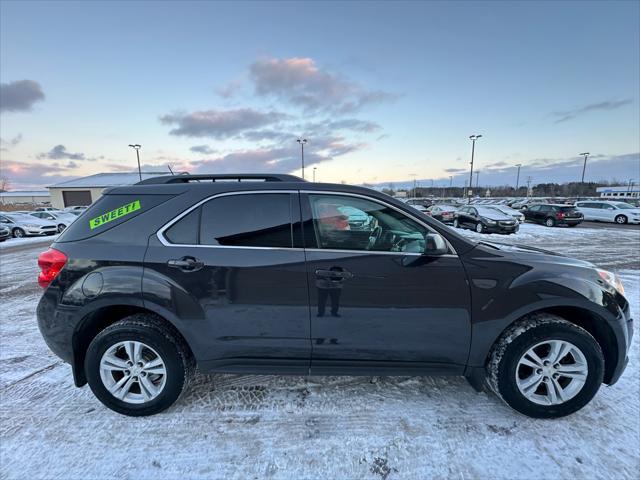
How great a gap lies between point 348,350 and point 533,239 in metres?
14.5

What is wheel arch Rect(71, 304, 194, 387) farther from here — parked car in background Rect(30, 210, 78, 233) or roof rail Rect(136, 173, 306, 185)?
parked car in background Rect(30, 210, 78, 233)

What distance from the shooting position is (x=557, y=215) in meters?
19.0

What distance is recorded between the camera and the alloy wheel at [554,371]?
8.16 ft

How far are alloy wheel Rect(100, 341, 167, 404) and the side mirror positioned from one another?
2311 millimetres

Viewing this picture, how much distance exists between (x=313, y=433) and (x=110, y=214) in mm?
2421

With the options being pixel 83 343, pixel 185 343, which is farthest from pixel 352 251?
pixel 83 343

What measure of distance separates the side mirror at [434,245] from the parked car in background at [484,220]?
15246 millimetres

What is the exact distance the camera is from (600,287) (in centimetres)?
253

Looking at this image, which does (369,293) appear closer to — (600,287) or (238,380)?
(238,380)

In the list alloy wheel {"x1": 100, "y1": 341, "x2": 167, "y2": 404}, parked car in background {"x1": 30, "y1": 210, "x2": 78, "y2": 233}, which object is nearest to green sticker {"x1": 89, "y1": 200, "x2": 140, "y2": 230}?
alloy wheel {"x1": 100, "y1": 341, "x2": 167, "y2": 404}

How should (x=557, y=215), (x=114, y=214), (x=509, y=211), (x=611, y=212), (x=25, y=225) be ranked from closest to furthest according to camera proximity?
(x=114, y=214) → (x=25, y=225) → (x=509, y=211) → (x=557, y=215) → (x=611, y=212)

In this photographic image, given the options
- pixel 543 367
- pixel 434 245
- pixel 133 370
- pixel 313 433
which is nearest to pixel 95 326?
pixel 133 370

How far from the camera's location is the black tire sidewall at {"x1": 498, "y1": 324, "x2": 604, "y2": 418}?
245cm

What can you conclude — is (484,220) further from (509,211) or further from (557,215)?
(557,215)
